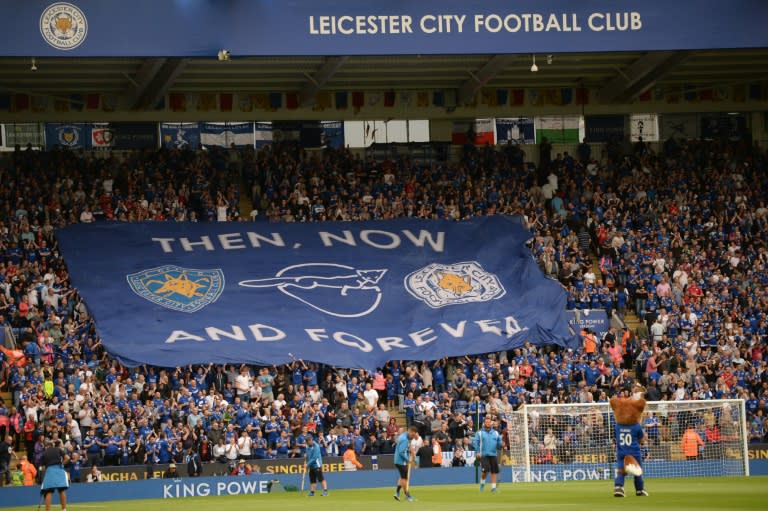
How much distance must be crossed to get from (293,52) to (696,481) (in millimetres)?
17208

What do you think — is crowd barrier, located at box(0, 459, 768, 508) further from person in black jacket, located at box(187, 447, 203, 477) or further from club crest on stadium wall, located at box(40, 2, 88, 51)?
club crest on stadium wall, located at box(40, 2, 88, 51)

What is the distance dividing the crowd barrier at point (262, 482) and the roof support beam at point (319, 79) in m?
15.2

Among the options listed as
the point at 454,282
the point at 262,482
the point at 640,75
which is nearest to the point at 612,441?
the point at 262,482

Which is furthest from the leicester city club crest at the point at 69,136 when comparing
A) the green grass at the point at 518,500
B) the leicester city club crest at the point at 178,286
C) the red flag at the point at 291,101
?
the green grass at the point at 518,500

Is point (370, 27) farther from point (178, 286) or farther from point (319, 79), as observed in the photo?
point (178, 286)

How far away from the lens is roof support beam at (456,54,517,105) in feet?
148

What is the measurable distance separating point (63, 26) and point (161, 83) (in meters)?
7.67

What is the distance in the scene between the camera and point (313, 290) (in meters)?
42.6

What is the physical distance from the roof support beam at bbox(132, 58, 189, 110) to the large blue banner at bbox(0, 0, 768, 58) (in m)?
3.41

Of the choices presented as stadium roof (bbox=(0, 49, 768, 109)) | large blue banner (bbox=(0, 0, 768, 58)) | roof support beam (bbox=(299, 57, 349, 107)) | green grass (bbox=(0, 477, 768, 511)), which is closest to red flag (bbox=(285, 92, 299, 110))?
roof support beam (bbox=(299, 57, 349, 107))

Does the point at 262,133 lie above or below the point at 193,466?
above

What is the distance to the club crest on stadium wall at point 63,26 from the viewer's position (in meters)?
37.3

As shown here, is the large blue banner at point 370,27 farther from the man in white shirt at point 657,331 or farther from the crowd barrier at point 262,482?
the crowd barrier at point 262,482

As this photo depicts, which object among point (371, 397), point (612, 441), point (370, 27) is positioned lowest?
point (612, 441)
